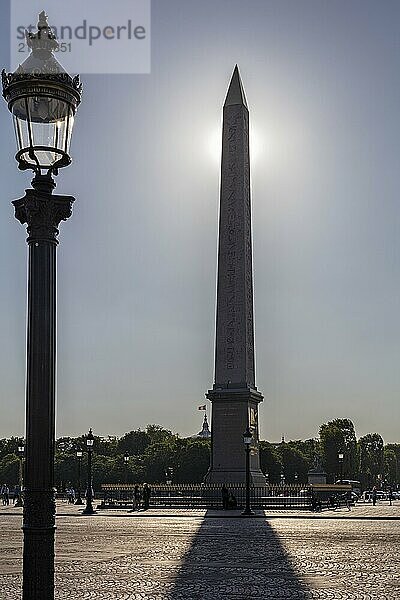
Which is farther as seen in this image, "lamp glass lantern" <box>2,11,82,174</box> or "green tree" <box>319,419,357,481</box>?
"green tree" <box>319,419,357,481</box>

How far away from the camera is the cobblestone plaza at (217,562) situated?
1403cm

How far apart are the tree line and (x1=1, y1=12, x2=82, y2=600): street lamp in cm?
7416

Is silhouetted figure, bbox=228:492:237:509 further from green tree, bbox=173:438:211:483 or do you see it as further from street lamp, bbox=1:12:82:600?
green tree, bbox=173:438:211:483

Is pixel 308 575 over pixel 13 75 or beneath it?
beneath

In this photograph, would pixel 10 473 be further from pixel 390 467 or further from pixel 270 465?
pixel 390 467

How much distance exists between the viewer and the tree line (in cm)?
9525

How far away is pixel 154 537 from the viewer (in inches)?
1011

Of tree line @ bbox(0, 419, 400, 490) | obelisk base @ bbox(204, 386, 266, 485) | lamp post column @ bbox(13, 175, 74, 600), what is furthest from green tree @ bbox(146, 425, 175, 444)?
lamp post column @ bbox(13, 175, 74, 600)

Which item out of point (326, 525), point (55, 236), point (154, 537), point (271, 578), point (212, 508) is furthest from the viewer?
point (212, 508)

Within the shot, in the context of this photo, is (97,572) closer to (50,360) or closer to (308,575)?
(308,575)

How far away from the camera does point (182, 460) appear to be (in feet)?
318

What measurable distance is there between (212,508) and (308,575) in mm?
29467

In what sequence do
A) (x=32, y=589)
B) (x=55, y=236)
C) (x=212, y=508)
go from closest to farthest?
1. (x=32, y=589)
2. (x=55, y=236)
3. (x=212, y=508)

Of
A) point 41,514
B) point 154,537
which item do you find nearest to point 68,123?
point 41,514
